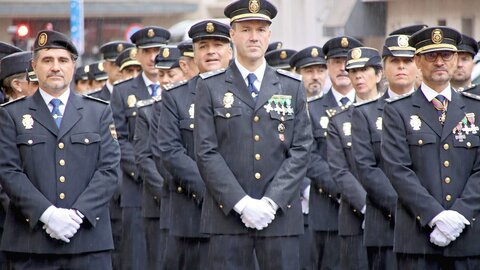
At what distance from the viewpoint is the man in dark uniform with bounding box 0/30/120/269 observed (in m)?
8.22

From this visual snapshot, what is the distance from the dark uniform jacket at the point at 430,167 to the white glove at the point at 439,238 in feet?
0.20

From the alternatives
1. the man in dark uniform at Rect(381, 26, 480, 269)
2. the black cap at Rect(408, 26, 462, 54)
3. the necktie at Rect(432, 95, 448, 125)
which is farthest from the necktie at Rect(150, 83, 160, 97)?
the necktie at Rect(432, 95, 448, 125)

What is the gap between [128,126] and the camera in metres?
12.5

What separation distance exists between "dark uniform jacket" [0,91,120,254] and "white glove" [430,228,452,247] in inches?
86.0

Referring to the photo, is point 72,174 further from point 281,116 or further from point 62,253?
point 281,116

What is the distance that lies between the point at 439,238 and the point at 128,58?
6.78 m

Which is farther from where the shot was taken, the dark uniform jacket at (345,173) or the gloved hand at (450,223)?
the dark uniform jacket at (345,173)

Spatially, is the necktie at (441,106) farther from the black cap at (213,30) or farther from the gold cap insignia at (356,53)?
the black cap at (213,30)

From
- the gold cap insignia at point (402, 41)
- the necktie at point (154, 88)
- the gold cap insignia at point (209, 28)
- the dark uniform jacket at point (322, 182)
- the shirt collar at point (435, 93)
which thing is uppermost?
the gold cap insignia at point (209, 28)

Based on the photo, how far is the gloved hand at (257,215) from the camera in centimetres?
816

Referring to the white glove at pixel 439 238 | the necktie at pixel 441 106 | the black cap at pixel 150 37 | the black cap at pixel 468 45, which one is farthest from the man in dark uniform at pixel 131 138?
A: the white glove at pixel 439 238

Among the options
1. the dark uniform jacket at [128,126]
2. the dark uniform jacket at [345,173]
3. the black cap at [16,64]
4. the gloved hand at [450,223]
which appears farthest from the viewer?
the dark uniform jacket at [128,126]

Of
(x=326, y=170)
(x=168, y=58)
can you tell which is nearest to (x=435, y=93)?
(x=326, y=170)

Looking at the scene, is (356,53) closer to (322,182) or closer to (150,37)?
(322,182)
